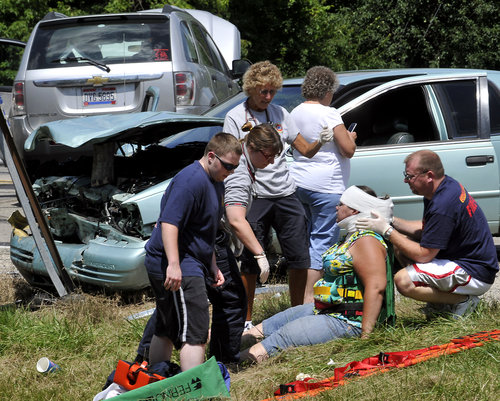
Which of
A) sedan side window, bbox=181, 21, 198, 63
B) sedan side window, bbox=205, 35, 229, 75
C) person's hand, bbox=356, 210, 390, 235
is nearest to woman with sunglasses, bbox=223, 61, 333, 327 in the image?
person's hand, bbox=356, 210, 390, 235

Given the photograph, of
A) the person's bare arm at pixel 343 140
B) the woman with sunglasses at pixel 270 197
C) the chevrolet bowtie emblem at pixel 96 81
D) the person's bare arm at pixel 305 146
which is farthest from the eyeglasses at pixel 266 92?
the chevrolet bowtie emblem at pixel 96 81

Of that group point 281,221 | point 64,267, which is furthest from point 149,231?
point 281,221

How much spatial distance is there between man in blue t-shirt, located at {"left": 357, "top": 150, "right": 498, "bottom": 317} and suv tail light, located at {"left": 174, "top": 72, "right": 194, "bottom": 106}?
343 cm

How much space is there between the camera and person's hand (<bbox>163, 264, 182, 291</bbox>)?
12.4ft

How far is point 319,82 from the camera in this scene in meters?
5.61

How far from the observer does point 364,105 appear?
663cm

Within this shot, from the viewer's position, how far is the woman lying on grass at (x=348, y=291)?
4.33m

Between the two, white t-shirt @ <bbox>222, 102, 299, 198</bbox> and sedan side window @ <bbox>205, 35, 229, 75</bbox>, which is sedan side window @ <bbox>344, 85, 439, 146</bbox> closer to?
white t-shirt @ <bbox>222, 102, 299, 198</bbox>

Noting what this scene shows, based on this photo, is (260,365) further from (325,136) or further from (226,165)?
(325,136)

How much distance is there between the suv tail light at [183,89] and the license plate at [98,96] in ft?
2.05

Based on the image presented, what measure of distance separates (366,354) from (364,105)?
2.89 m

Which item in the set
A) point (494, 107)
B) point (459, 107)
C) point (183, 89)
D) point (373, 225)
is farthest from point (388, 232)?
point (183, 89)

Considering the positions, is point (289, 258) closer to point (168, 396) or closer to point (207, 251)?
point (207, 251)

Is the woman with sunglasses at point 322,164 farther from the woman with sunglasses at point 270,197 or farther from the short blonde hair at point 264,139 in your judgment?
the short blonde hair at point 264,139
